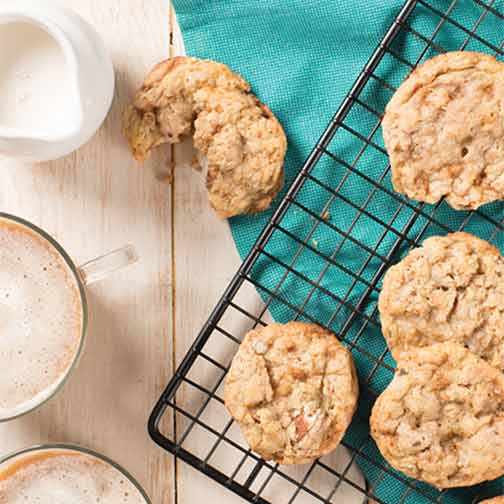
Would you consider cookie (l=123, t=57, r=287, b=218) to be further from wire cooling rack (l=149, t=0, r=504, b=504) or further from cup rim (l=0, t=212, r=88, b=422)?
cup rim (l=0, t=212, r=88, b=422)

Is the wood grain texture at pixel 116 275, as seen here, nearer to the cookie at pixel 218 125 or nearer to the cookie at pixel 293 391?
the cookie at pixel 218 125

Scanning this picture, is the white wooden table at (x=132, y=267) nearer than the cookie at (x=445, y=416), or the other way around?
the cookie at (x=445, y=416)

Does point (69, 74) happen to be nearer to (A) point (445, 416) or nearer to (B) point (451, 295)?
(B) point (451, 295)

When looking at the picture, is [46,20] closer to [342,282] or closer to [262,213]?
[262,213]

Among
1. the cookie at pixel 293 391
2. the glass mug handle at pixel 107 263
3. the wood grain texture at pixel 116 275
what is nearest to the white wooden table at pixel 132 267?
the wood grain texture at pixel 116 275

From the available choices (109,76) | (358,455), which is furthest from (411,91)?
(358,455)

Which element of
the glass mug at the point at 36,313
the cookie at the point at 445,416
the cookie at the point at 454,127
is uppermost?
the cookie at the point at 454,127

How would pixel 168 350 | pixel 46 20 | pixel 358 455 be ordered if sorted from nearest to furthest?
pixel 46 20, pixel 358 455, pixel 168 350

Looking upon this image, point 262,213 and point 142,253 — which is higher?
point 262,213
